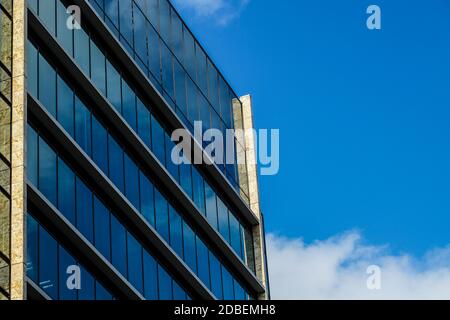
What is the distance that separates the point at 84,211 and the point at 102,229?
1.73m

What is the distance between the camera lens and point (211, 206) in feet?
215

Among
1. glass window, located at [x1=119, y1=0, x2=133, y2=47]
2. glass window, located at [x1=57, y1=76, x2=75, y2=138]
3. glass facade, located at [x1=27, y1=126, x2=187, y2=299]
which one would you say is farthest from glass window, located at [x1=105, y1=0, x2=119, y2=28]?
glass facade, located at [x1=27, y1=126, x2=187, y2=299]

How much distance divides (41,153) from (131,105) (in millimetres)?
10999

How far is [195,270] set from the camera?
6156 cm

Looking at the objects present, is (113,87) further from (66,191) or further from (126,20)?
(66,191)

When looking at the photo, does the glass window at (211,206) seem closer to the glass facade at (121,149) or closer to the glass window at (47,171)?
the glass facade at (121,149)

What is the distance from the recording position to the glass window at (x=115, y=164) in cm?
5481

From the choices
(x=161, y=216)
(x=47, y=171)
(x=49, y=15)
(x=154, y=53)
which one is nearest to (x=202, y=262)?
(x=161, y=216)

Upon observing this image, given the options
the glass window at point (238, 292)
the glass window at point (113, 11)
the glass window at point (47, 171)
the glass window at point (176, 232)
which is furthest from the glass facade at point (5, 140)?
the glass window at point (238, 292)

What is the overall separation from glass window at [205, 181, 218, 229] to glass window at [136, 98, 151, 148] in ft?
22.0
